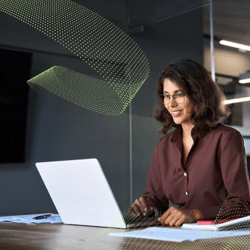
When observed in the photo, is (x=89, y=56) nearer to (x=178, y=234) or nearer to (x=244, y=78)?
(x=244, y=78)

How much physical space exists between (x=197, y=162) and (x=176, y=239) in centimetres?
81

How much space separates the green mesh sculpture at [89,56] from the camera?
3719 millimetres

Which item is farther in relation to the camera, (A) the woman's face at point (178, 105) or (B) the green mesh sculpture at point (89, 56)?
(B) the green mesh sculpture at point (89, 56)

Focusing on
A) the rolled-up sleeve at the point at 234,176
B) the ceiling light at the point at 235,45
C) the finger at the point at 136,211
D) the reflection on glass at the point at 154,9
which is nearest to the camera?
the rolled-up sleeve at the point at 234,176

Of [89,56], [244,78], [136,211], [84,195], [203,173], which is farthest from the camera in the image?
[89,56]

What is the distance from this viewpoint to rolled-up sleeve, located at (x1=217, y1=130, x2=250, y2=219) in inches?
54.5

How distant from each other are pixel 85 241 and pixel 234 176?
0.79 meters

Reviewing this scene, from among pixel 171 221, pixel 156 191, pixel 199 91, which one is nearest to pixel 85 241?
pixel 171 221

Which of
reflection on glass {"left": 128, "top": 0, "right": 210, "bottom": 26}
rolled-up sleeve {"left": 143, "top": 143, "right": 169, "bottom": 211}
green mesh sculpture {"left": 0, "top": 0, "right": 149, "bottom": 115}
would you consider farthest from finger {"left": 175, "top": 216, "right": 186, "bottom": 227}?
reflection on glass {"left": 128, "top": 0, "right": 210, "bottom": 26}

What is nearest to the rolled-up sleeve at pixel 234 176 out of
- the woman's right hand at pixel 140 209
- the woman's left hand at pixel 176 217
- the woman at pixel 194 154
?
the woman at pixel 194 154

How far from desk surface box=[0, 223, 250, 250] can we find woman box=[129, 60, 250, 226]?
→ 412 millimetres

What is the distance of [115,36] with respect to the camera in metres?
4.41

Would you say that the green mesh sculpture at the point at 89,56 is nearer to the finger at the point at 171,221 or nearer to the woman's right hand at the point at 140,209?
the woman's right hand at the point at 140,209

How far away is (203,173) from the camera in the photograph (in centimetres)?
167
